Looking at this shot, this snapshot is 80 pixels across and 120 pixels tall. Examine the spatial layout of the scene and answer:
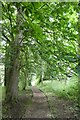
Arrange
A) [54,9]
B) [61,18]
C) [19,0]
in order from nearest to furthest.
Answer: [19,0]
[54,9]
[61,18]

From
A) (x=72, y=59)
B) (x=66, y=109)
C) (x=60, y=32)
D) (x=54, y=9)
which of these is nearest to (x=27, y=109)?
(x=66, y=109)

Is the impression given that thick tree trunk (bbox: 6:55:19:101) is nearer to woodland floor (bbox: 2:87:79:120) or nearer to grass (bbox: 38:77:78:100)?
woodland floor (bbox: 2:87:79:120)

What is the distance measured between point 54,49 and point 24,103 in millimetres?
2273

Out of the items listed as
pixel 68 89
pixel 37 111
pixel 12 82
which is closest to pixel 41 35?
pixel 37 111

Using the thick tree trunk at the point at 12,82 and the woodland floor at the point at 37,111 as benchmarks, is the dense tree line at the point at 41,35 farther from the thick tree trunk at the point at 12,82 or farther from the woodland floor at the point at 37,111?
the woodland floor at the point at 37,111

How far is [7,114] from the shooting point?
449cm

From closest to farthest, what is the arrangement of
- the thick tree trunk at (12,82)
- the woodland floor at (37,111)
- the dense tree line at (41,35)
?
the dense tree line at (41,35) < the woodland floor at (37,111) < the thick tree trunk at (12,82)

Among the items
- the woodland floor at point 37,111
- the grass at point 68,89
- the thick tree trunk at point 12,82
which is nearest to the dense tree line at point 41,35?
the thick tree trunk at point 12,82

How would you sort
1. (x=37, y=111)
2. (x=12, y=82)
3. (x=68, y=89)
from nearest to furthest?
(x=37, y=111) < (x=12, y=82) < (x=68, y=89)

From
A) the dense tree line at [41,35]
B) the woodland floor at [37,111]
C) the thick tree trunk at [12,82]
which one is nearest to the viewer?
the dense tree line at [41,35]

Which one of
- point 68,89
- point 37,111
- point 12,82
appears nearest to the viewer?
point 37,111

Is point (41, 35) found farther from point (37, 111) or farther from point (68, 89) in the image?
point (68, 89)

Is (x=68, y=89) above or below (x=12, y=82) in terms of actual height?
below

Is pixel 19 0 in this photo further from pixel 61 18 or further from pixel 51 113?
pixel 51 113
